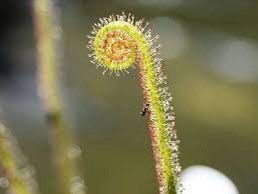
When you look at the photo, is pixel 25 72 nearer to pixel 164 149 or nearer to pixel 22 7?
pixel 22 7

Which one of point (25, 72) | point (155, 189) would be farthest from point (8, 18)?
point (155, 189)

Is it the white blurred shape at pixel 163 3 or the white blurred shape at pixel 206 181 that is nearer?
the white blurred shape at pixel 206 181

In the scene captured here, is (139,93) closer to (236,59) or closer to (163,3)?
(236,59)

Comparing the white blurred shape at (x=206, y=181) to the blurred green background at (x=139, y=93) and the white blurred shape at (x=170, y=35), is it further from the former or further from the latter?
the white blurred shape at (x=170, y=35)

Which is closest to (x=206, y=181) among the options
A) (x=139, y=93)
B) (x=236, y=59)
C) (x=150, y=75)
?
(x=139, y=93)

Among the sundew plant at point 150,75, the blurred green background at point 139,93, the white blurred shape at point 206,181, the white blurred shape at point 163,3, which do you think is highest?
the white blurred shape at point 163,3

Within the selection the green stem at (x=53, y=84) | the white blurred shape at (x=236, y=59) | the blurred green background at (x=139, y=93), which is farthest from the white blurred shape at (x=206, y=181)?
the green stem at (x=53, y=84)
